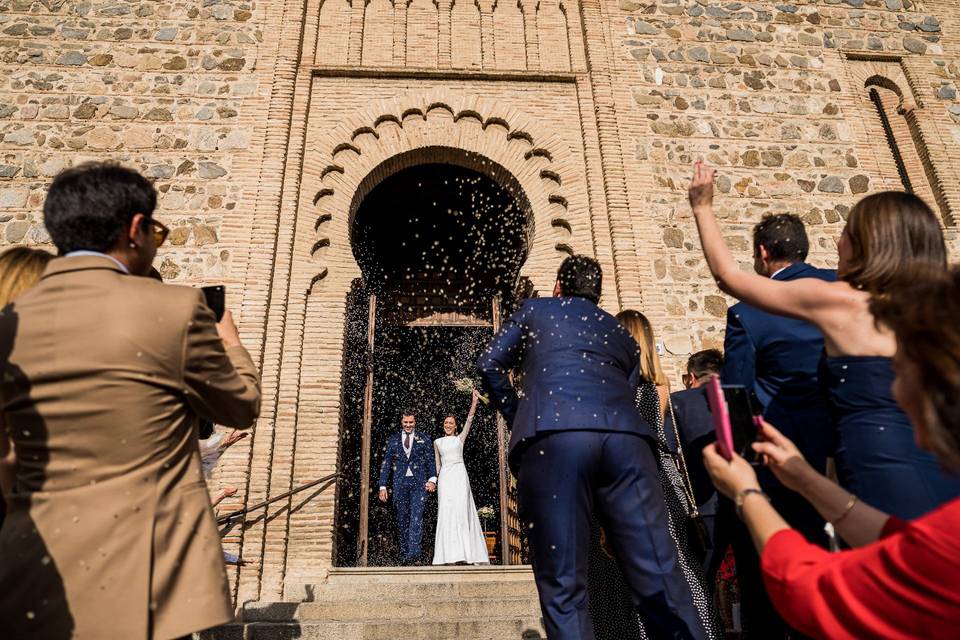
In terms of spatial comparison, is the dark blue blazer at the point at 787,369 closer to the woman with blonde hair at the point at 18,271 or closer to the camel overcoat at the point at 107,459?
the camel overcoat at the point at 107,459

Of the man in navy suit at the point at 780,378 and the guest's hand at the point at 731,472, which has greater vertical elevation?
the man in navy suit at the point at 780,378

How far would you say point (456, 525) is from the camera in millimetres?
7961

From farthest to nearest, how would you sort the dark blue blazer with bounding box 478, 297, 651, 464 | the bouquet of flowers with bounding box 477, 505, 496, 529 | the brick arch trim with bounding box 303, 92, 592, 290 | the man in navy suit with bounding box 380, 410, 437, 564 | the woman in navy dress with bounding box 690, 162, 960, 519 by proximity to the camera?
1. the bouquet of flowers with bounding box 477, 505, 496, 529
2. the man in navy suit with bounding box 380, 410, 437, 564
3. the brick arch trim with bounding box 303, 92, 592, 290
4. the dark blue blazer with bounding box 478, 297, 651, 464
5. the woman in navy dress with bounding box 690, 162, 960, 519

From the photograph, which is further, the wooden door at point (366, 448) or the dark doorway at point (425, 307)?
the dark doorway at point (425, 307)

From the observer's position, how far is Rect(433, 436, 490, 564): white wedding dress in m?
7.89

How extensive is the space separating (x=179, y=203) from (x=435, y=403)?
25.0ft

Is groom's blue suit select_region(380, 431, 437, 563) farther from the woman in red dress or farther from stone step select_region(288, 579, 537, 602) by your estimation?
the woman in red dress

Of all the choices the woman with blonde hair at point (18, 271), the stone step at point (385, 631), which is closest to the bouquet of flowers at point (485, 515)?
the stone step at point (385, 631)

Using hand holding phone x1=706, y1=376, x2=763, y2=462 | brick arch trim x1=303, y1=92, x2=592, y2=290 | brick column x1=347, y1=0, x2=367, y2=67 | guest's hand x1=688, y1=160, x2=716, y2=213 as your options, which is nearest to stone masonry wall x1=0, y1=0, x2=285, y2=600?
brick arch trim x1=303, y1=92, x2=592, y2=290

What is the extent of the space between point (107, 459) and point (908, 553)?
174 centimetres

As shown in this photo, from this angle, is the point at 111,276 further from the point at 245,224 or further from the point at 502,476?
the point at 502,476

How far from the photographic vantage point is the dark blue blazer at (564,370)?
2.82 m

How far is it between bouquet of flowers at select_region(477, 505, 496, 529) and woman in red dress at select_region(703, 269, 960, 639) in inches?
394

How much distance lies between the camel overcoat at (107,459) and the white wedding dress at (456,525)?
641cm
